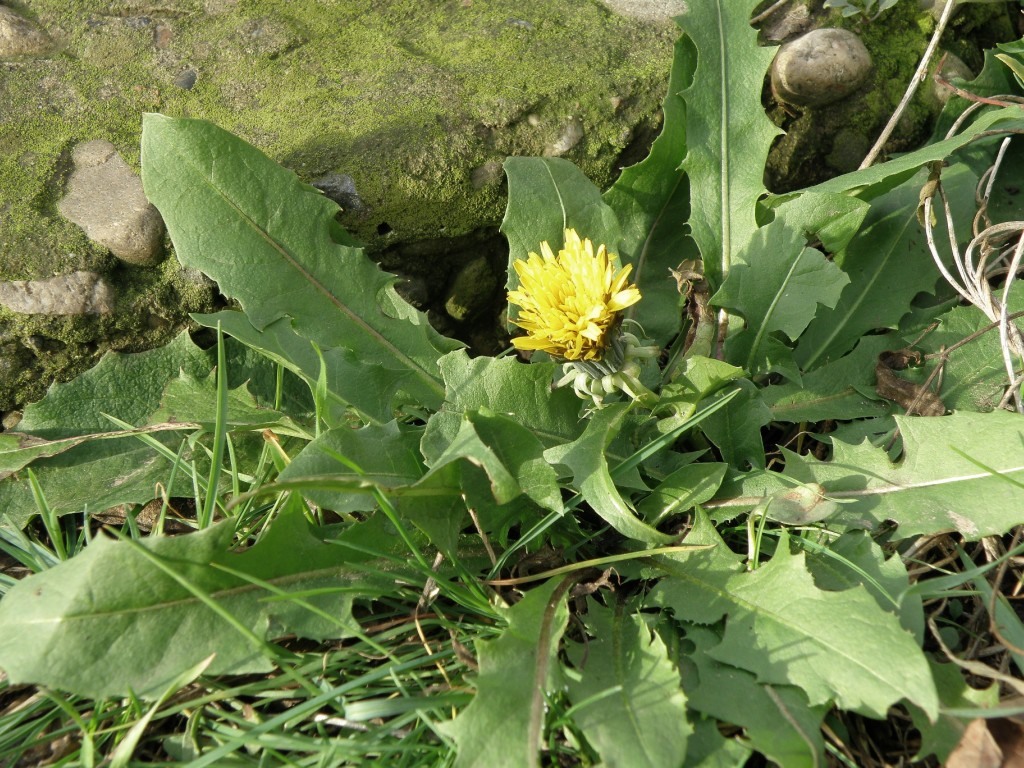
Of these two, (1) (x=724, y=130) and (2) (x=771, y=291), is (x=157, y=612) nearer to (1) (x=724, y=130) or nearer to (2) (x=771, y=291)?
(2) (x=771, y=291)

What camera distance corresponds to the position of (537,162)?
7.79 ft

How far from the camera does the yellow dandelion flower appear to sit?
6.32 feet

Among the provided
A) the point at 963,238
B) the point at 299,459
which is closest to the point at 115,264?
the point at 299,459

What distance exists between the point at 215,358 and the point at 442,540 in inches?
40.3

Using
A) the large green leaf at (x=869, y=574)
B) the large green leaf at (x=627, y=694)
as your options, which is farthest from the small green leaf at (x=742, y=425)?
the large green leaf at (x=627, y=694)

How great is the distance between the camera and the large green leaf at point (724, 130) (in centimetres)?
247

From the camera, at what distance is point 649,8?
285cm

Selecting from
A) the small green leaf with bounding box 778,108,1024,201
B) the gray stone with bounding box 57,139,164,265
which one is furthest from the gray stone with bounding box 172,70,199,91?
the small green leaf with bounding box 778,108,1024,201

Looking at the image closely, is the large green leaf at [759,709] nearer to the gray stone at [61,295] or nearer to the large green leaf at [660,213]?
the large green leaf at [660,213]

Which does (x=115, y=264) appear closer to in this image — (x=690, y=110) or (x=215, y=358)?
(x=215, y=358)

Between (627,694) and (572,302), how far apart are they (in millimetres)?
869

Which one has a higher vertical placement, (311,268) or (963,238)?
(311,268)

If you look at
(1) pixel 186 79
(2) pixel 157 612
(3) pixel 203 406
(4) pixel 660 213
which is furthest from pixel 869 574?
(1) pixel 186 79

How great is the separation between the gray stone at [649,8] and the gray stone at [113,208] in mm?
1672
